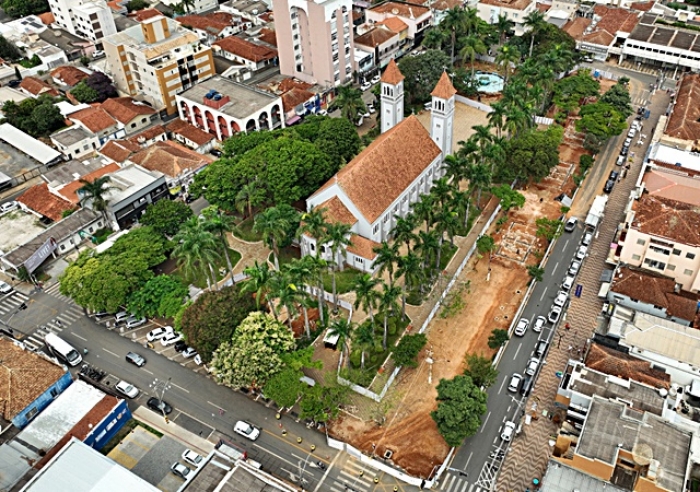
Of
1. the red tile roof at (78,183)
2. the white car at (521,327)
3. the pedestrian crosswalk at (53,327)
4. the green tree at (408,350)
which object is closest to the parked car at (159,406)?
the pedestrian crosswalk at (53,327)

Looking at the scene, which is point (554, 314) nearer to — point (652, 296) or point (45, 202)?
point (652, 296)

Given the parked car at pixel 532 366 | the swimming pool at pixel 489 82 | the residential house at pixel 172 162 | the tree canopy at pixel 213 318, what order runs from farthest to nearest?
the swimming pool at pixel 489 82 < the residential house at pixel 172 162 < the parked car at pixel 532 366 < the tree canopy at pixel 213 318

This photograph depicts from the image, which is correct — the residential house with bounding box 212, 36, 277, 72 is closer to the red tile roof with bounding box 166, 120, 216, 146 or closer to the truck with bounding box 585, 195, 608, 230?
the red tile roof with bounding box 166, 120, 216, 146

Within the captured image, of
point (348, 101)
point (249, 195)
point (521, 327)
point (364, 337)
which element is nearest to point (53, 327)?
point (249, 195)

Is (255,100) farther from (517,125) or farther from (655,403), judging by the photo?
(655,403)

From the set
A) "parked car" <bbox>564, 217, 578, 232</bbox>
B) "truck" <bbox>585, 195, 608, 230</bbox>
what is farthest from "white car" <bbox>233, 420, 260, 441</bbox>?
"truck" <bbox>585, 195, 608, 230</bbox>

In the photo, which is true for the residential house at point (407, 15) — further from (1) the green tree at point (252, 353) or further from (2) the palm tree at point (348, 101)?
(1) the green tree at point (252, 353)
